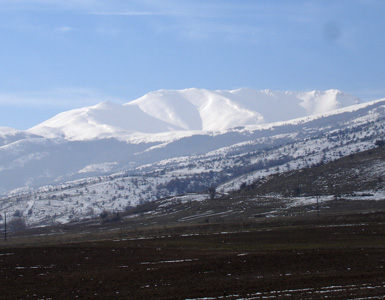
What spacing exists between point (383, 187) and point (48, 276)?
128433 millimetres

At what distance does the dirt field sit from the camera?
34500 mm

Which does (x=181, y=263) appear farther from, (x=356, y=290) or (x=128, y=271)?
(x=356, y=290)

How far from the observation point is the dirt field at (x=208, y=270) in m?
34.5

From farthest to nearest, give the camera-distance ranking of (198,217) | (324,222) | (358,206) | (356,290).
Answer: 1. (198,217)
2. (358,206)
3. (324,222)
4. (356,290)

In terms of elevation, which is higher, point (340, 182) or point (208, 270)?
point (340, 182)

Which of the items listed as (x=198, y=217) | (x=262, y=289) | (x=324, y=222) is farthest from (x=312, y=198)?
(x=262, y=289)

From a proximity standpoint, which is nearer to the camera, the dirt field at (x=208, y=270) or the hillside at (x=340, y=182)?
the dirt field at (x=208, y=270)

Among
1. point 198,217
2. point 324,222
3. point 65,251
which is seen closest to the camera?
point 65,251

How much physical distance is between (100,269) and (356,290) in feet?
76.2

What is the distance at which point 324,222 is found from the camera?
91188 millimetres

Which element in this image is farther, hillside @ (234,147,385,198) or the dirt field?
hillside @ (234,147,385,198)

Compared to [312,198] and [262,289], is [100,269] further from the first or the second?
[312,198]

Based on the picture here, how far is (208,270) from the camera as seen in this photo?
44.4 meters

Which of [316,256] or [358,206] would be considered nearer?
[316,256]
